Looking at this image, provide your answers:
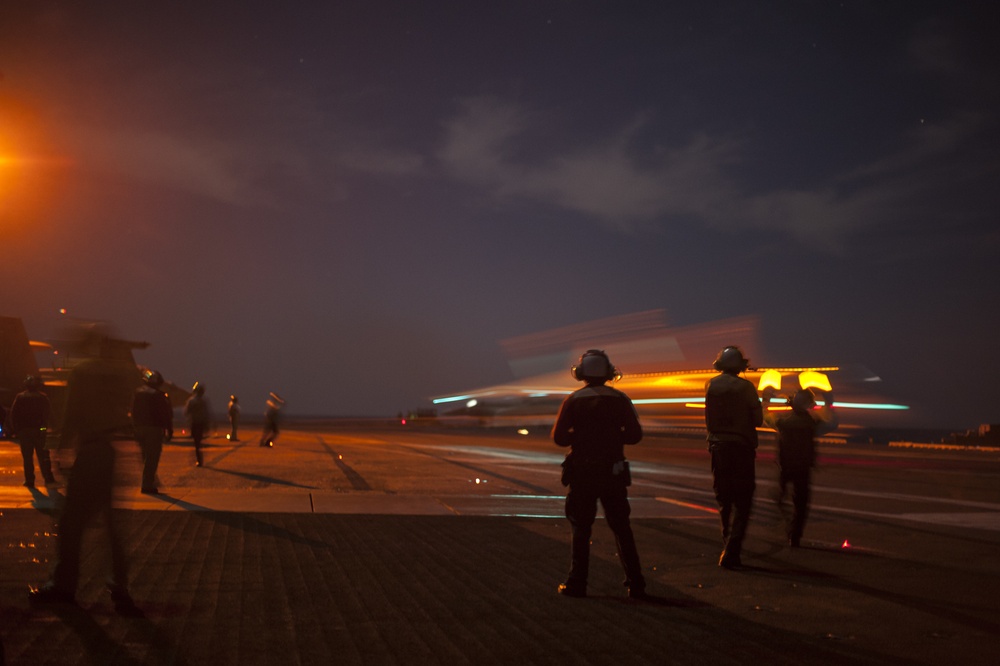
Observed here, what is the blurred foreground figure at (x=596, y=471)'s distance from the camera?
6770 mm

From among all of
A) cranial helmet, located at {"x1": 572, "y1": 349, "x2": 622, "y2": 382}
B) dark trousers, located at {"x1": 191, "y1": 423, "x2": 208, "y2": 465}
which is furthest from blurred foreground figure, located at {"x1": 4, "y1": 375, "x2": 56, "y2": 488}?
cranial helmet, located at {"x1": 572, "y1": 349, "x2": 622, "y2": 382}

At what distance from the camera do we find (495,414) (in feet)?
258

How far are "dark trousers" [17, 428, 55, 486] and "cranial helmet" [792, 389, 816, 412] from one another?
1093 cm

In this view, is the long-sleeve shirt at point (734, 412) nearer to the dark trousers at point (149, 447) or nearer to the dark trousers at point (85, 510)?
the dark trousers at point (85, 510)

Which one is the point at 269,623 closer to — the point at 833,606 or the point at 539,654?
the point at 539,654

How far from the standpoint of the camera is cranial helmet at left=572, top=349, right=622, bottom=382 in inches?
276

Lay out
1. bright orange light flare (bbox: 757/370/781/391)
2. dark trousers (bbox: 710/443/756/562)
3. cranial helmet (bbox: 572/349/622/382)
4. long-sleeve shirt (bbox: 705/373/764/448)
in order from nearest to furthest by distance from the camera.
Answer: cranial helmet (bbox: 572/349/622/382)
dark trousers (bbox: 710/443/756/562)
long-sleeve shirt (bbox: 705/373/764/448)
bright orange light flare (bbox: 757/370/781/391)

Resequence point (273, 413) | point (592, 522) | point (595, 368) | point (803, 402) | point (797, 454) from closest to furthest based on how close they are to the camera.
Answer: point (592, 522), point (595, 368), point (797, 454), point (803, 402), point (273, 413)

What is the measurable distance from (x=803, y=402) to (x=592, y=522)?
14.6 ft

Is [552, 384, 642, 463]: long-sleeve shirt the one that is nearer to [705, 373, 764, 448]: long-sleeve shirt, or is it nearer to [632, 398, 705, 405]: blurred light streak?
[705, 373, 764, 448]: long-sleeve shirt

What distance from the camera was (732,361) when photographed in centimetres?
870

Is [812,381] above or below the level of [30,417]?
above

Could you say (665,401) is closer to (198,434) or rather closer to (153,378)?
(198,434)

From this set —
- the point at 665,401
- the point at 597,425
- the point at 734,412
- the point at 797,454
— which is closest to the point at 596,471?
the point at 597,425
